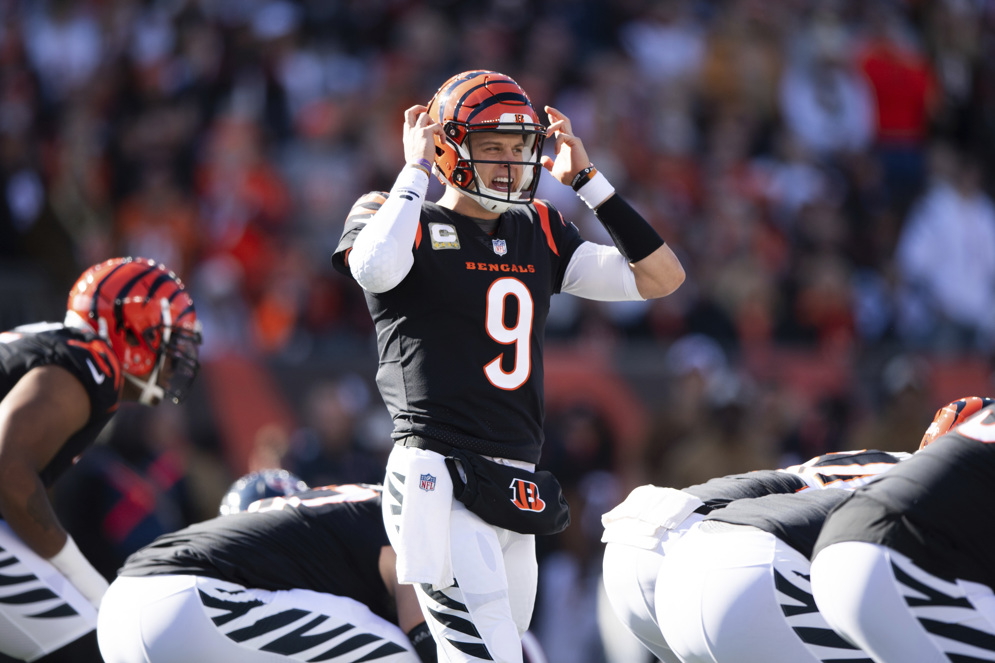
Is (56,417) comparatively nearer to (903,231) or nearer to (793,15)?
(903,231)

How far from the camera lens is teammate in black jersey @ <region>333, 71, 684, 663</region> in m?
3.53

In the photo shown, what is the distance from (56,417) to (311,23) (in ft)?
25.5

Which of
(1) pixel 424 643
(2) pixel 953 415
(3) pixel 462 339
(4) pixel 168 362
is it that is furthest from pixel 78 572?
(2) pixel 953 415

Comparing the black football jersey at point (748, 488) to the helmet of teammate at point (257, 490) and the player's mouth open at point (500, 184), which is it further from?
the helmet of teammate at point (257, 490)

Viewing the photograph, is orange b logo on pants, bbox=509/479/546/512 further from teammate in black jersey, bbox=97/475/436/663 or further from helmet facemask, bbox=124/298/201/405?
helmet facemask, bbox=124/298/201/405

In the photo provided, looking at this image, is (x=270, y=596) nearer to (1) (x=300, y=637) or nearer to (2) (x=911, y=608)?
(1) (x=300, y=637)

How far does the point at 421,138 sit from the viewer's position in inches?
148

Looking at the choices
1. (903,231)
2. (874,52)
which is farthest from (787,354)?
(874,52)

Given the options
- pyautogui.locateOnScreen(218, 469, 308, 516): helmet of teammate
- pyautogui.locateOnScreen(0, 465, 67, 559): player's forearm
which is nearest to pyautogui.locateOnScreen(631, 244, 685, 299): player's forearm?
pyautogui.locateOnScreen(218, 469, 308, 516): helmet of teammate

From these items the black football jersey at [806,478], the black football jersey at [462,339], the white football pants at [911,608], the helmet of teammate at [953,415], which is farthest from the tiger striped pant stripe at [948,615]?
the black football jersey at [462,339]

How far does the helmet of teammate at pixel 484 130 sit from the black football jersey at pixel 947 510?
1.43 m

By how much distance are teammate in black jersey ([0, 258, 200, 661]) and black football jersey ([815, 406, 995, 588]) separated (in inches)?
105

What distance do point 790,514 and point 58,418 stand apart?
2467mm

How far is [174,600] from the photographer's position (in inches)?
159
